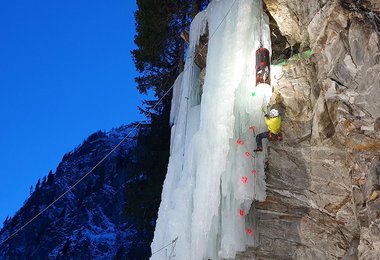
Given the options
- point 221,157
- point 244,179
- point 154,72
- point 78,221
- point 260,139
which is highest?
point 78,221

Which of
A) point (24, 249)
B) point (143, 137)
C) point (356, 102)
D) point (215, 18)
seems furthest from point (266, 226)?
point (24, 249)

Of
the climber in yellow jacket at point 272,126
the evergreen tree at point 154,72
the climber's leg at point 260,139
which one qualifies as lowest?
the climber's leg at point 260,139

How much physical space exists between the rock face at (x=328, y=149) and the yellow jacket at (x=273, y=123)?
62cm

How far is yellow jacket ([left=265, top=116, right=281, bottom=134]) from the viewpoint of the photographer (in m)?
6.79

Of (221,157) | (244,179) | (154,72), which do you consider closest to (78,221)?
(154,72)

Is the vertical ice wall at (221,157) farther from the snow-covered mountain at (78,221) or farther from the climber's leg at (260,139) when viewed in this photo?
the snow-covered mountain at (78,221)

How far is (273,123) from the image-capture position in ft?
22.3

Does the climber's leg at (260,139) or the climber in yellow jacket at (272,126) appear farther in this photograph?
the climber in yellow jacket at (272,126)

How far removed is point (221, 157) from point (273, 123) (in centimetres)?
129

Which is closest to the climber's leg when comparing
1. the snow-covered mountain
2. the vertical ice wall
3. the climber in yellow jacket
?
the climber in yellow jacket

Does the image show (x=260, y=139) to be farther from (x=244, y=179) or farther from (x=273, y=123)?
(x=244, y=179)

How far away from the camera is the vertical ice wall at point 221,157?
616cm

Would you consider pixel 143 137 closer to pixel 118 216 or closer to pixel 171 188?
pixel 171 188

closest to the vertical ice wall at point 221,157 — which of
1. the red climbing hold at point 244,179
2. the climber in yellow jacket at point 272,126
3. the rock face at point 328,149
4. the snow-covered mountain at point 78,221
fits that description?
the red climbing hold at point 244,179
